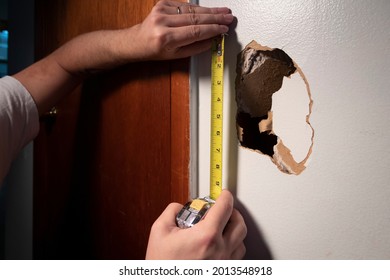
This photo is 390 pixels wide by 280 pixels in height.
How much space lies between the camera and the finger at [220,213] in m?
0.56

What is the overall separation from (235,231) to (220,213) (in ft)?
0.25

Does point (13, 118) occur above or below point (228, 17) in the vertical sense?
below

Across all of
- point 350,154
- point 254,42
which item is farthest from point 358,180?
point 254,42

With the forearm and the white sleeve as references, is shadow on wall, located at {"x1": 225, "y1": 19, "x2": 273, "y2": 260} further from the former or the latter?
the white sleeve

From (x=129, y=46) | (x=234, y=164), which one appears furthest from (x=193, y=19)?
(x=234, y=164)

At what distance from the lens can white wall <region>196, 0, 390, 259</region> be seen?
21.1 inches

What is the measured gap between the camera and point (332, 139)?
0.58 m

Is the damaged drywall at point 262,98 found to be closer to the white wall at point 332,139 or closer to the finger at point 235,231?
the white wall at point 332,139

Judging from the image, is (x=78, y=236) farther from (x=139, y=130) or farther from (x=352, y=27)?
(x=352, y=27)

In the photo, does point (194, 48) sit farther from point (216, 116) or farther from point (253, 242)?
point (253, 242)

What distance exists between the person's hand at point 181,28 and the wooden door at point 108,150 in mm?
79

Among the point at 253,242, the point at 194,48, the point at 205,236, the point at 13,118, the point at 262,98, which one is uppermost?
the point at 194,48

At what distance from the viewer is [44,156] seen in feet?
4.35

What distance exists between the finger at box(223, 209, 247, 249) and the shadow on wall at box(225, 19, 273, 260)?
0.05 m
